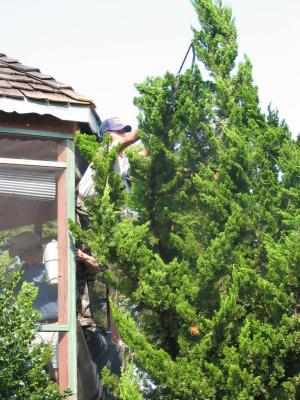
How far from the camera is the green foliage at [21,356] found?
21.1ft

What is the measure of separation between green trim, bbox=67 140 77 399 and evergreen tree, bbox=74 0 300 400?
53 cm

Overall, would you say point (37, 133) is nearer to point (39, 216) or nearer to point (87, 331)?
point (39, 216)

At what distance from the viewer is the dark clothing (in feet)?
26.8

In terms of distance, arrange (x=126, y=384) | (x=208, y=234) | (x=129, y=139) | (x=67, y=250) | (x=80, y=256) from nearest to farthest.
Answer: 1. (x=126, y=384)
2. (x=208, y=234)
3. (x=67, y=250)
4. (x=80, y=256)
5. (x=129, y=139)

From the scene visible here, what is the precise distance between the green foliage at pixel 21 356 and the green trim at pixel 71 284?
3.71ft

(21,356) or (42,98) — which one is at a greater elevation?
(42,98)

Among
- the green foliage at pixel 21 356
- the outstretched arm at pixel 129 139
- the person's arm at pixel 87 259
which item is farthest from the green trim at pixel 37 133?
the green foliage at pixel 21 356

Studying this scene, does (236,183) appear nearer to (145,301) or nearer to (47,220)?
(145,301)

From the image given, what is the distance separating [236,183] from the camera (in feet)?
25.5

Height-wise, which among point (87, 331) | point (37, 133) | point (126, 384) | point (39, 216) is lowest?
point (126, 384)

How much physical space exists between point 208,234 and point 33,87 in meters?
2.30

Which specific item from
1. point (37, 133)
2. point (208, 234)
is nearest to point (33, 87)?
point (37, 133)

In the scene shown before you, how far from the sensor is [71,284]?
8.27m

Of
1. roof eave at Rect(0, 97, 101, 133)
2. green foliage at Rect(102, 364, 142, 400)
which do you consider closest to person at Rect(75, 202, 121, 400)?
roof eave at Rect(0, 97, 101, 133)
